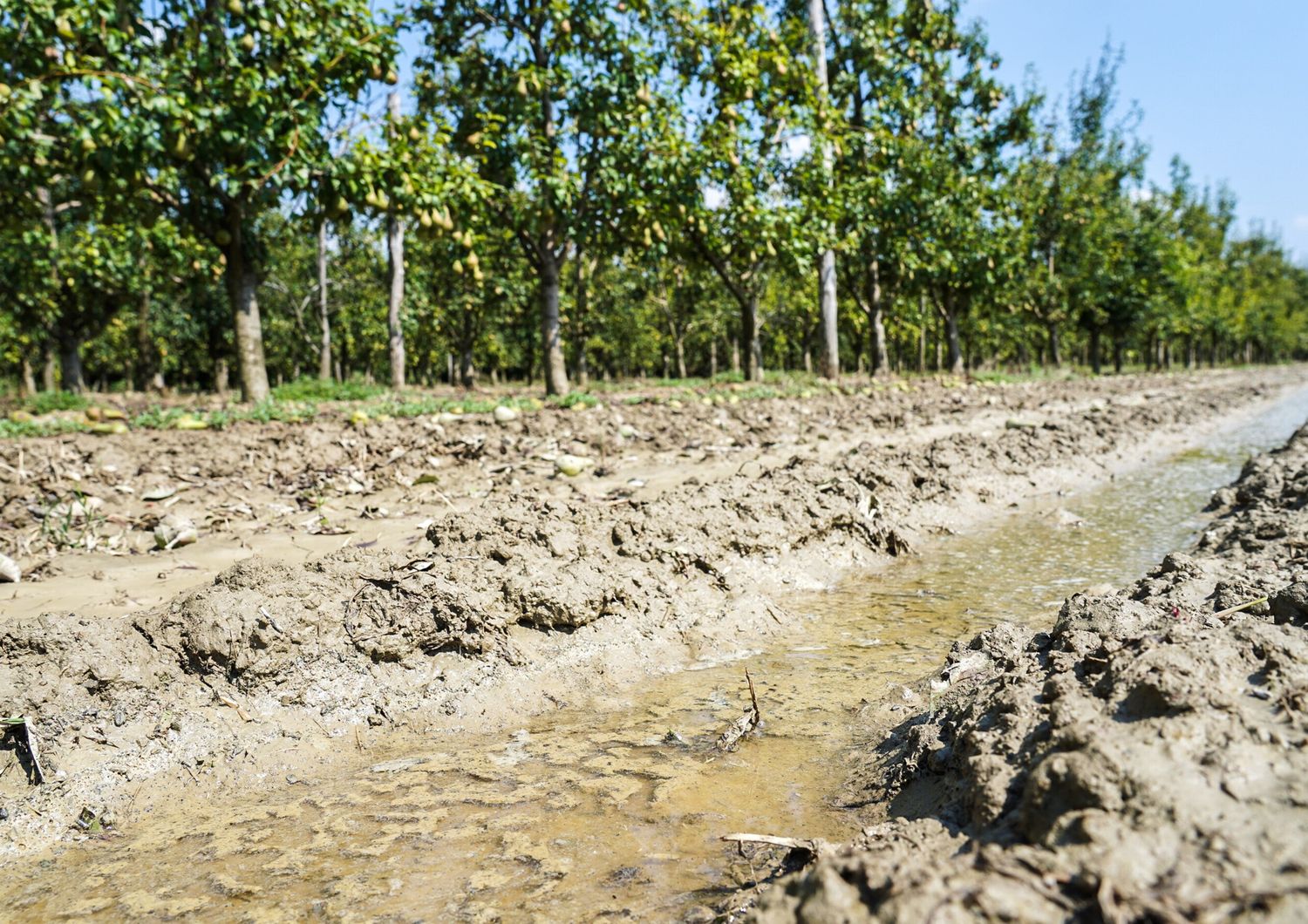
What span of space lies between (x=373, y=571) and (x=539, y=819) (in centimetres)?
155

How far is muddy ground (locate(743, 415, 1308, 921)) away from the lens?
127 cm

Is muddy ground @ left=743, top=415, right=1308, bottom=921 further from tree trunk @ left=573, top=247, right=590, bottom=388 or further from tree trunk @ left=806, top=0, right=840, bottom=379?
tree trunk @ left=573, top=247, right=590, bottom=388

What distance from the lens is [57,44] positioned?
8516 mm

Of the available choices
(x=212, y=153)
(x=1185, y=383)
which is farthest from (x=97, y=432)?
(x=1185, y=383)

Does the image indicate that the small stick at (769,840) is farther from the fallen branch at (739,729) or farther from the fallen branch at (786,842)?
the fallen branch at (739,729)

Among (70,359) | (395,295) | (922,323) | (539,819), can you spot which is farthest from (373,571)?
(922,323)

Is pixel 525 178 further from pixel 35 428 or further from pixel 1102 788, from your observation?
pixel 1102 788

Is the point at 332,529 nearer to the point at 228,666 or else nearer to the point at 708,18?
the point at 228,666

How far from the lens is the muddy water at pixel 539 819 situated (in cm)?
191

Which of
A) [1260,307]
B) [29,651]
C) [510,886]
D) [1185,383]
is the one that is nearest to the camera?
[510,886]

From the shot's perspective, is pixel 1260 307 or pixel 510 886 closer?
pixel 510 886

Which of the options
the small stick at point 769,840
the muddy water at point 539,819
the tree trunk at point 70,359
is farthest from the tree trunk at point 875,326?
the tree trunk at point 70,359

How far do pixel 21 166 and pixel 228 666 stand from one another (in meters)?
8.82

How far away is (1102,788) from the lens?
1483 mm
